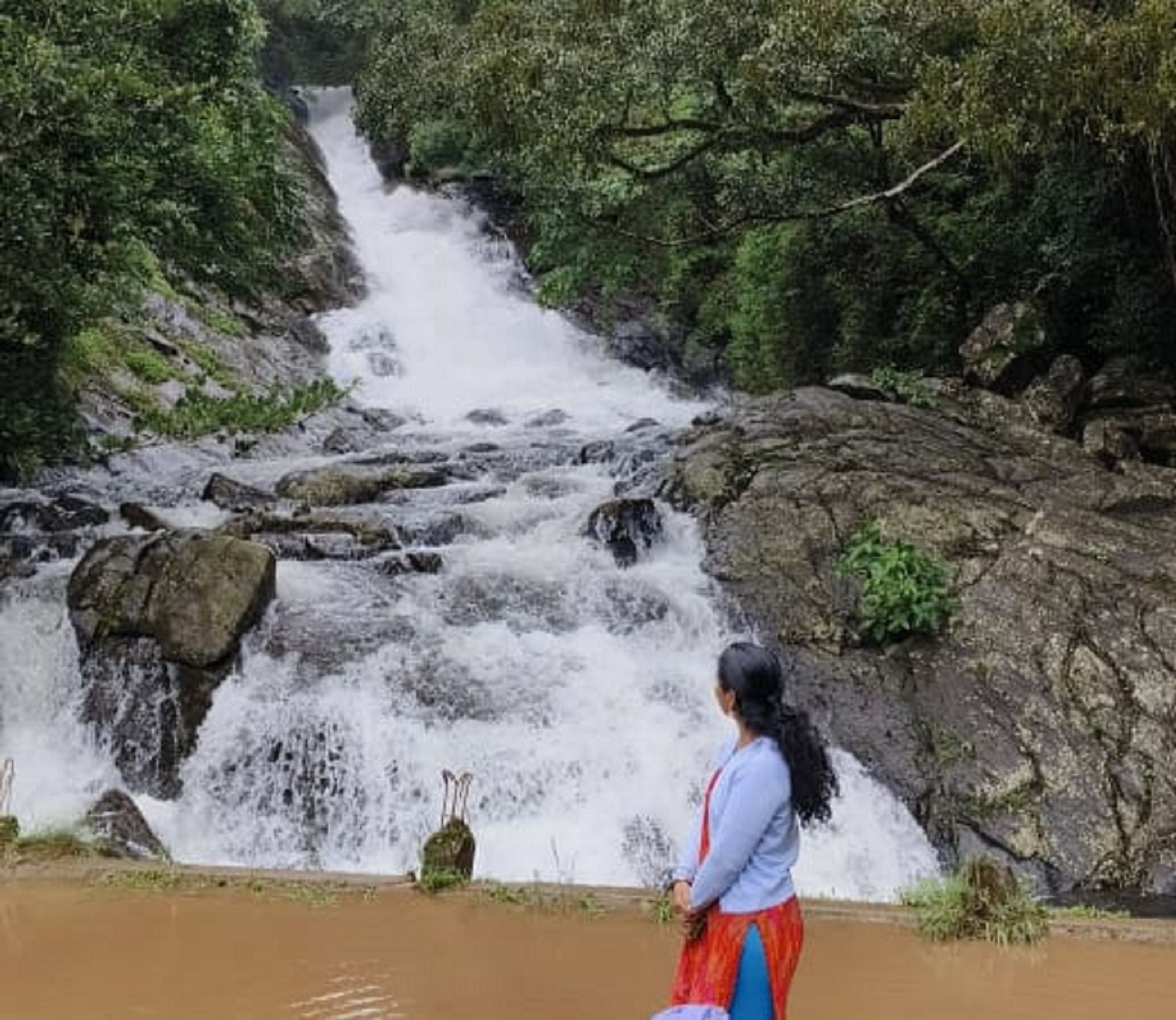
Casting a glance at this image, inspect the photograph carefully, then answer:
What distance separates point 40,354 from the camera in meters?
11.9

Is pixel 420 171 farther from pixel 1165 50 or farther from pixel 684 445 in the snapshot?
pixel 1165 50

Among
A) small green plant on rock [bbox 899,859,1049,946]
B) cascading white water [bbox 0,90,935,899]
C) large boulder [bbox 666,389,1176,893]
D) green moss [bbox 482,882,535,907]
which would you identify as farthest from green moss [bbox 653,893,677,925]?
large boulder [bbox 666,389,1176,893]

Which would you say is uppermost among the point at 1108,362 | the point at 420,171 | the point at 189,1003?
the point at 420,171

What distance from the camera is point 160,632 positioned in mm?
9844

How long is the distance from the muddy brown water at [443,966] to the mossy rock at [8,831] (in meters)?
0.76

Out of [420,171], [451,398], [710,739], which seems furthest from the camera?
[420,171]

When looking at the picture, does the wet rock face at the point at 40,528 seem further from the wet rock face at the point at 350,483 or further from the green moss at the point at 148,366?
the green moss at the point at 148,366

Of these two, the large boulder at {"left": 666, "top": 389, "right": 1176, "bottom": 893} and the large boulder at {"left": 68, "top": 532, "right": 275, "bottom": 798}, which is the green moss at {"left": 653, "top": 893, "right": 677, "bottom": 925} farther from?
the large boulder at {"left": 68, "top": 532, "right": 275, "bottom": 798}

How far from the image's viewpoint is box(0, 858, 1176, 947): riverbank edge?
5.91 meters

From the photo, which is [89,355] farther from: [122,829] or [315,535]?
[122,829]

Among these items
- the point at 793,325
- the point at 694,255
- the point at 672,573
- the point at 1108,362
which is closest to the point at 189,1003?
the point at 672,573

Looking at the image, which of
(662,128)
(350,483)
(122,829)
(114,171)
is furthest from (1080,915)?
(350,483)

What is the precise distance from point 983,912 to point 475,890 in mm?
2517

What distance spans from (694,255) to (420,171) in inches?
529
